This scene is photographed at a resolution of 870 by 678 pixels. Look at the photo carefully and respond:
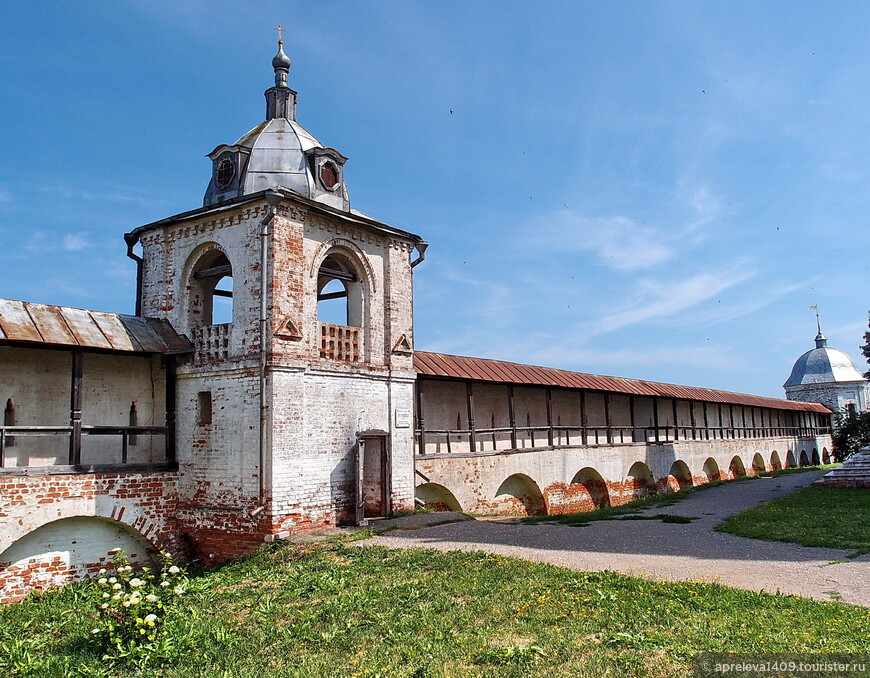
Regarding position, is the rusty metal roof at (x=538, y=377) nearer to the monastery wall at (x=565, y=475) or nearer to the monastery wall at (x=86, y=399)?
the monastery wall at (x=565, y=475)

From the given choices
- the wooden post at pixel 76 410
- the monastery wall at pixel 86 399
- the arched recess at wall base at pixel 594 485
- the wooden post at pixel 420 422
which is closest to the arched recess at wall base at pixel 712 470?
the arched recess at wall base at pixel 594 485

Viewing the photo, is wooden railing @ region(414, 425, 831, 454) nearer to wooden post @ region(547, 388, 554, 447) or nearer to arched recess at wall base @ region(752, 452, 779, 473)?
wooden post @ region(547, 388, 554, 447)

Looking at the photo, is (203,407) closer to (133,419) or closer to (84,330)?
(133,419)

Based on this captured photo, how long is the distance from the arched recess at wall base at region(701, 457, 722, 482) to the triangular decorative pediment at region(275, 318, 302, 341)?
65.3ft

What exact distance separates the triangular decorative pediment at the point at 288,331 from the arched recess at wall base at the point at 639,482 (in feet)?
42.6

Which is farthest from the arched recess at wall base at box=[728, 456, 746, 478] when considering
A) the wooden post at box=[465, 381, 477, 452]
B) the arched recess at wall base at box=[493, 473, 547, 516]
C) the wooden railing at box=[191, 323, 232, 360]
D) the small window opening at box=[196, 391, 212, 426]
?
the wooden railing at box=[191, 323, 232, 360]

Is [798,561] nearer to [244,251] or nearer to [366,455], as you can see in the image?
[366,455]

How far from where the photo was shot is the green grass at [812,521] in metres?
9.91

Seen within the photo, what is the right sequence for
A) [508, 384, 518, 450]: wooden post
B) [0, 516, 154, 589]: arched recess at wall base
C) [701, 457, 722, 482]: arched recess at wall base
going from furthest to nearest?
1. [701, 457, 722, 482]: arched recess at wall base
2. [508, 384, 518, 450]: wooden post
3. [0, 516, 154, 589]: arched recess at wall base

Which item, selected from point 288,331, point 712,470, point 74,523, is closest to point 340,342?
point 288,331

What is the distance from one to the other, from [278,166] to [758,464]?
27.5m

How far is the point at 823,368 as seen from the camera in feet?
163

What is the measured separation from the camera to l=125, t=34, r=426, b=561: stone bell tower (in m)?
11.0

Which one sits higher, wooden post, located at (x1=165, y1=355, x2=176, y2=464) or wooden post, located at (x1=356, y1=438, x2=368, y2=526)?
wooden post, located at (x1=165, y1=355, x2=176, y2=464)
